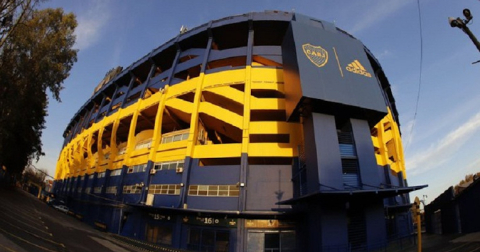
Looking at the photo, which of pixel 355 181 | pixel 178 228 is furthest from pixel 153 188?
pixel 355 181

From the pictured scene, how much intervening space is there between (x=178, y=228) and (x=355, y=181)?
632 inches

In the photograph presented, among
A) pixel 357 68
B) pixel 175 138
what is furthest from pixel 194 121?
pixel 357 68

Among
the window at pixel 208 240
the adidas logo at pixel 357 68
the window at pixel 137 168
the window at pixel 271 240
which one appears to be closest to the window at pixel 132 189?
the window at pixel 137 168

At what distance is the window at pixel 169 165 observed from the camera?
26.9 meters

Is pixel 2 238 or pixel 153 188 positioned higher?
pixel 153 188

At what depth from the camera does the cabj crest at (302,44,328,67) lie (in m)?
22.1

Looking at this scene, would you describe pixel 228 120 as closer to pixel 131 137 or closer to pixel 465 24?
pixel 131 137

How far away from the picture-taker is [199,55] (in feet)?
105

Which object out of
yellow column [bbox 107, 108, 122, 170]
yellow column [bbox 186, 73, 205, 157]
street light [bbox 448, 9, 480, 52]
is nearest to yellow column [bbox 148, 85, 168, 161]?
yellow column [bbox 186, 73, 205, 157]

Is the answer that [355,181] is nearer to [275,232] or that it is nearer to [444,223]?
[275,232]

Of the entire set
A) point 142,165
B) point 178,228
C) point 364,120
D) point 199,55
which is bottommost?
point 178,228

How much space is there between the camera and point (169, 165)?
2780 cm

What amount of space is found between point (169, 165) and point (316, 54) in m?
18.6

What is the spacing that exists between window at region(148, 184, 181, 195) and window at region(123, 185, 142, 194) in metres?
2.72
